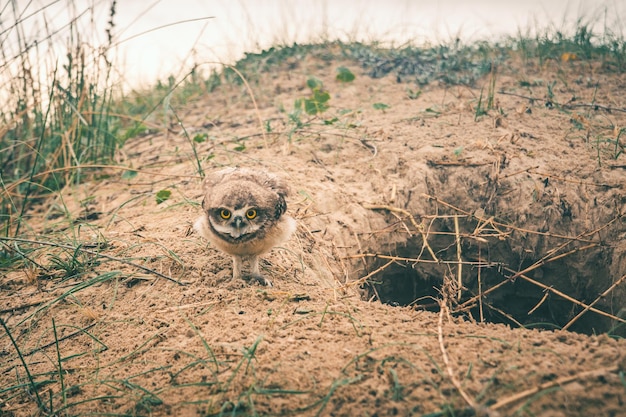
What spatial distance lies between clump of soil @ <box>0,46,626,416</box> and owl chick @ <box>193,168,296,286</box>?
275mm

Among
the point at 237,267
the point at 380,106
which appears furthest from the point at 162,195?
the point at 380,106

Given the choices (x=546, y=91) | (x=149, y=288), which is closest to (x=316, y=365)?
(x=149, y=288)

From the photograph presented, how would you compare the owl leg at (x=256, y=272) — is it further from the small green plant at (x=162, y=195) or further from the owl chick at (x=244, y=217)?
the small green plant at (x=162, y=195)

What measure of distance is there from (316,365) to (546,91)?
483cm

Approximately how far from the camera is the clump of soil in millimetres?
2107

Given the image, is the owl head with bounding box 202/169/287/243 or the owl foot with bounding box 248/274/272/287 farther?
the owl foot with bounding box 248/274/272/287

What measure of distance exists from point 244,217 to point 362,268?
150 cm

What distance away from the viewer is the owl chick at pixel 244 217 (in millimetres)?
2750

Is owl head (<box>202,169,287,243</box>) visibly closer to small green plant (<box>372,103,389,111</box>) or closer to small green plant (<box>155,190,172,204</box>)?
small green plant (<box>155,190,172,204</box>)

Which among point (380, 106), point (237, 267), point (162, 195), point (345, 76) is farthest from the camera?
point (345, 76)

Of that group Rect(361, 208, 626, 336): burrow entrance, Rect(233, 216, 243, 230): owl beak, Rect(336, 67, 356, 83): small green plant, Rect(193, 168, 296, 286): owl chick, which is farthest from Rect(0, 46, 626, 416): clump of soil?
Rect(233, 216, 243, 230): owl beak

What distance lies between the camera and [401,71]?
656 centimetres

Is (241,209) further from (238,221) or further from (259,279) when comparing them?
(259,279)

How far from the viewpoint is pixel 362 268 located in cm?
400
